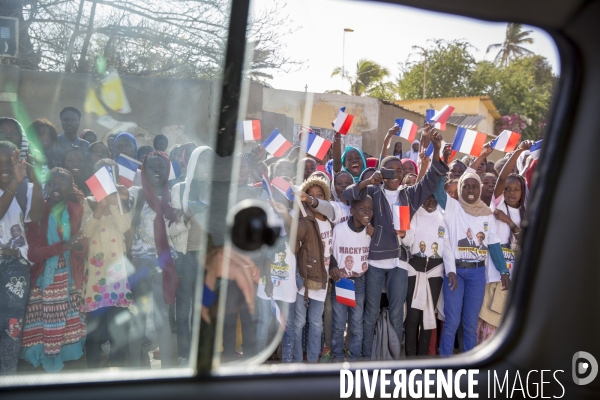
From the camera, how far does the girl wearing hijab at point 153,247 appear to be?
3.33 meters

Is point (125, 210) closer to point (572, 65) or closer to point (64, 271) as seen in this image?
point (64, 271)

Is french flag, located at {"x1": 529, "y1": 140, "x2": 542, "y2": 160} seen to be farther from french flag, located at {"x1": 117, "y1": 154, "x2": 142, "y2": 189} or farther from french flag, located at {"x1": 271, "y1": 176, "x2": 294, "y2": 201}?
french flag, located at {"x1": 117, "y1": 154, "x2": 142, "y2": 189}

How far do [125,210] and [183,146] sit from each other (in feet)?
5.08

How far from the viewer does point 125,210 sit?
169 inches

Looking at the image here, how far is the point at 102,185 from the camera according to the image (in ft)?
13.4

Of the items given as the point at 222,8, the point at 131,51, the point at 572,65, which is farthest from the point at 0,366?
the point at 572,65

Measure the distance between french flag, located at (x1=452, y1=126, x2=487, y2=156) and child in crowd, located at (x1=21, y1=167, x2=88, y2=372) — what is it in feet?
10.4

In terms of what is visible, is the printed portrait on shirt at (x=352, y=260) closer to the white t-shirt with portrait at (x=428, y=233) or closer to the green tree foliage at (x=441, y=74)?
the white t-shirt with portrait at (x=428, y=233)

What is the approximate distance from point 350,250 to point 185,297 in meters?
2.32

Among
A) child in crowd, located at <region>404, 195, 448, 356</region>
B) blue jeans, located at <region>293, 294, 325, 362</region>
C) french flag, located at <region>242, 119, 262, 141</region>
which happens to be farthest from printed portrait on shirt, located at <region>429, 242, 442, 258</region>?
french flag, located at <region>242, 119, 262, 141</region>

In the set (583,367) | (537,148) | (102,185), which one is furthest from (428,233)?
(583,367)

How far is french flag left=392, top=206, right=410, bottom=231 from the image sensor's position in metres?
4.95

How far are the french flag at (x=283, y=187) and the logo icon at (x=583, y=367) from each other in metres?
1.95

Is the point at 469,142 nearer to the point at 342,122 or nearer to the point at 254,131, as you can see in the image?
the point at 342,122
